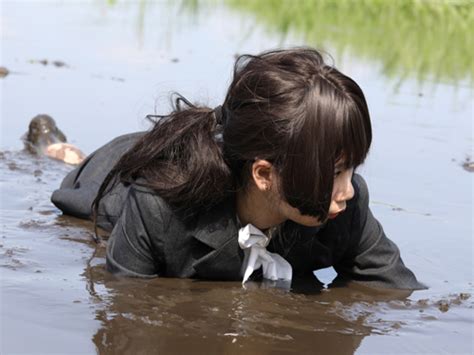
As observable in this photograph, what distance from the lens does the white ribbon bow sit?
2924 millimetres

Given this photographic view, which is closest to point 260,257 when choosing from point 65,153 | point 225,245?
point 225,245

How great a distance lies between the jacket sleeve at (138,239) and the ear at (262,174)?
0.33 meters

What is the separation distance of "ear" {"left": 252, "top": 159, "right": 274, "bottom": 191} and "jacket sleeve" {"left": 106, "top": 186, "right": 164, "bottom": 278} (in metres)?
0.33

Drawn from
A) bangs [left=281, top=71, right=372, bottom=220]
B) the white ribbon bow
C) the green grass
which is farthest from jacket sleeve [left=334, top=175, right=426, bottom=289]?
the green grass

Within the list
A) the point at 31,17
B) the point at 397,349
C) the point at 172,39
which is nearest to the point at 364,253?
the point at 397,349

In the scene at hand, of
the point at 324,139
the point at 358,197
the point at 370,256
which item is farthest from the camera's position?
the point at 370,256

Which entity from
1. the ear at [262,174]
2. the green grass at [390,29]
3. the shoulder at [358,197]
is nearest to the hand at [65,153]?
the shoulder at [358,197]

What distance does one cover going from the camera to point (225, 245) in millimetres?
2947

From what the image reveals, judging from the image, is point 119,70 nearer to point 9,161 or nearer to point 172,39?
point 172,39

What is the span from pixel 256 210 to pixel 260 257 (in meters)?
0.20

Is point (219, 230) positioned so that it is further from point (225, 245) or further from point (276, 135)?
point (276, 135)

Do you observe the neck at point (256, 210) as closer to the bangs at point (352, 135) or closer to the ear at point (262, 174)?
the ear at point (262, 174)

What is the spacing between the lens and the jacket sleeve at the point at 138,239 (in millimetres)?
2910

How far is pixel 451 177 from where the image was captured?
4.80 metres
